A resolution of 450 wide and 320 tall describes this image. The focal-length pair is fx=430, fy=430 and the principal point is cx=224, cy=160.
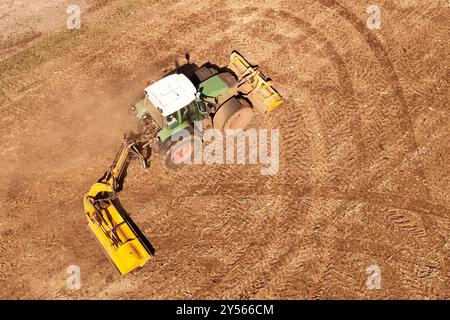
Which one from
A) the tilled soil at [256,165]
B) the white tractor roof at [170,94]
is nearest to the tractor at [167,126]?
the white tractor roof at [170,94]

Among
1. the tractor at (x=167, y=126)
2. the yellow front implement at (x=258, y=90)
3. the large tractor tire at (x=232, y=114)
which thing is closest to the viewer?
the tractor at (x=167, y=126)

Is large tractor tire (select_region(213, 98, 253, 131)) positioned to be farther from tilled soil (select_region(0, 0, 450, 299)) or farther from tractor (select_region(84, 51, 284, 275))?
tilled soil (select_region(0, 0, 450, 299))

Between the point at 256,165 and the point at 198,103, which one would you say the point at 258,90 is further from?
the point at 198,103

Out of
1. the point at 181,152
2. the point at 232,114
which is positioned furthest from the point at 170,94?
the point at 232,114

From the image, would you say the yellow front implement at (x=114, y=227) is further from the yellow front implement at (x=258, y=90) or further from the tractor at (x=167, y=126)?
the yellow front implement at (x=258, y=90)

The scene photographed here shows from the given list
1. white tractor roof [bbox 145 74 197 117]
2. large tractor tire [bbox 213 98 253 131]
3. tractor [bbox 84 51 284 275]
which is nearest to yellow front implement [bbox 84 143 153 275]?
tractor [bbox 84 51 284 275]

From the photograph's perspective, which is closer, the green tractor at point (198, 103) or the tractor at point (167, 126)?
the tractor at point (167, 126)

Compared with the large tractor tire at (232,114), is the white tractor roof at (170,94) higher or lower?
higher

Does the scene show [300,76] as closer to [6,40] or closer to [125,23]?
[125,23]

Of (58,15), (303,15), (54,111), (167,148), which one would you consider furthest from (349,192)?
(58,15)
